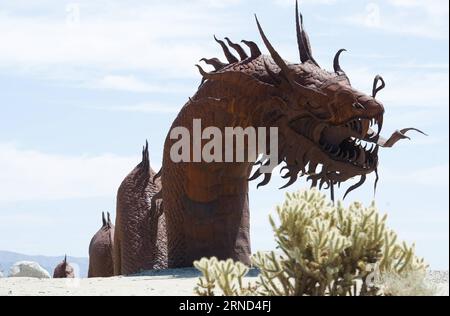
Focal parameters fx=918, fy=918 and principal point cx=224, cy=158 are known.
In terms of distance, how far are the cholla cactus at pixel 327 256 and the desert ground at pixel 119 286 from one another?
853 mm

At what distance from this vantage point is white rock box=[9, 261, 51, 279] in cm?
2907

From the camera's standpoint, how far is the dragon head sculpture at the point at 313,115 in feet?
35.2

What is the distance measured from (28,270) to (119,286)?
68.3 feet

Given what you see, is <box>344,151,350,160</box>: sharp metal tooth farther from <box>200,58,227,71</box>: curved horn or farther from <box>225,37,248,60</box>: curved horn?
<box>200,58,227,71</box>: curved horn

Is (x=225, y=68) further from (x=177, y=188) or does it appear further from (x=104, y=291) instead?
(x=104, y=291)

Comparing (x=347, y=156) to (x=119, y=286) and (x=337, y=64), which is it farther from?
Result: (x=119, y=286)

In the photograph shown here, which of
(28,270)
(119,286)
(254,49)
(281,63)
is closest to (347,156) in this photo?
(281,63)

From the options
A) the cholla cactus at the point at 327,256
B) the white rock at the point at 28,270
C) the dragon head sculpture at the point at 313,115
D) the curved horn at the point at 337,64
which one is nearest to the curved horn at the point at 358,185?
the dragon head sculpture at the point at 313,115

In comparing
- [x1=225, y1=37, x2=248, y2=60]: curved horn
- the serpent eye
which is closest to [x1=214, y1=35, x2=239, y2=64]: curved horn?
[x1=225, y1=37, x2=248, y2=60]: curved horn

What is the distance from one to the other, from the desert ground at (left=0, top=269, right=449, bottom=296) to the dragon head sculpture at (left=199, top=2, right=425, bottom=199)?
160 cm

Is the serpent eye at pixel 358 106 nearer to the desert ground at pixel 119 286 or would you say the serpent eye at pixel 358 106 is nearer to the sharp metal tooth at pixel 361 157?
the sharp metal tooth at pixel 361 157

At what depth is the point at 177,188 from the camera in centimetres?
1174

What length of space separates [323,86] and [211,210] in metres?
2.13

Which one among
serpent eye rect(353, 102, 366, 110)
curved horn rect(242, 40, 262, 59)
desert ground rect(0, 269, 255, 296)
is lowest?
desert ground rect(0, 269, 255, 296)
